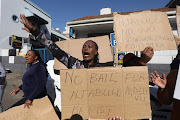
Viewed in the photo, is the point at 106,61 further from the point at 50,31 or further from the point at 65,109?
the point at 50,31

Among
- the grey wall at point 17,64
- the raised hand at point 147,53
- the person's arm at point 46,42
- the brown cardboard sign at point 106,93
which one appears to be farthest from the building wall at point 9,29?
the raised hand at point 147,53

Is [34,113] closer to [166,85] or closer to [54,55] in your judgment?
[54,55]

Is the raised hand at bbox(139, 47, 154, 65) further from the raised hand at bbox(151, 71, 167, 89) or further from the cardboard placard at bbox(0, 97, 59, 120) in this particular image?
the cardboard placard at bbox(0, 97, 59, 120)

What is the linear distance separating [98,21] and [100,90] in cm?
504

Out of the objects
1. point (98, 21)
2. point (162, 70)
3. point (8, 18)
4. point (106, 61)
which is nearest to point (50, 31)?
point (8, 18)

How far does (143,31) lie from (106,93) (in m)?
0.80

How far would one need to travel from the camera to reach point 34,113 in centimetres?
135

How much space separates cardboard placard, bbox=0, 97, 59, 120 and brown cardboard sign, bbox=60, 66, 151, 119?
17.2 inches

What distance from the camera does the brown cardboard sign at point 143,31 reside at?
1.16 meters

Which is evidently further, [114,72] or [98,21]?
[98,21]

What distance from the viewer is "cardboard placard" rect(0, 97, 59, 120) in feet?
4.35

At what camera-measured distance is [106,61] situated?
2.13 meters

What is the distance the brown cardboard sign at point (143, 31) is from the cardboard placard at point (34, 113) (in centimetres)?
116

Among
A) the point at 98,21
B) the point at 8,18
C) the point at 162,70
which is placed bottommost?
the point at 162,70
